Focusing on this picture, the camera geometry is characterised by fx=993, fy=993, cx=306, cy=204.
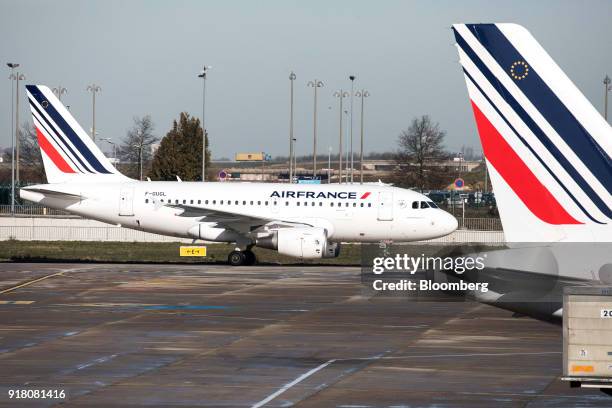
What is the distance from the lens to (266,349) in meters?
21.2

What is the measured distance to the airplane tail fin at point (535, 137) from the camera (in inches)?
425

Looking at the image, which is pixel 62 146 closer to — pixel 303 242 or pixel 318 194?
pixel 318 194

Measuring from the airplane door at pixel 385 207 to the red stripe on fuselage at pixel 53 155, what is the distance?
574 inches

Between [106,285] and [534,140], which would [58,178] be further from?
[534,140]

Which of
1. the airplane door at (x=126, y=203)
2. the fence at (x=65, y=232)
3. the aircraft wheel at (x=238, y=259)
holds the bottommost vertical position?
the aircraft wheel at (x=238, y=259)

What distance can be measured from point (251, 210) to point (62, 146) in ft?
32.5

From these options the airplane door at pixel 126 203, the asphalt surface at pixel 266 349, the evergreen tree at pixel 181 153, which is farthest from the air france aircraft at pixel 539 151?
the evergreen tree at pixel 181 153

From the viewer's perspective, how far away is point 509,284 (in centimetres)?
1119

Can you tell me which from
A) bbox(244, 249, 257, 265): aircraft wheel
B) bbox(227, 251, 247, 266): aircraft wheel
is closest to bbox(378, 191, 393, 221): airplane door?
bbox(244, 249, 257, 265): aircraft wheel

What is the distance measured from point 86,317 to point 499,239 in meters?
32.3

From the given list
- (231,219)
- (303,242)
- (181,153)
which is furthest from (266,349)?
(181,153)

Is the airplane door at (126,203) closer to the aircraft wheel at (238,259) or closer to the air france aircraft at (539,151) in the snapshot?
the aircraft wheel at (238,259)

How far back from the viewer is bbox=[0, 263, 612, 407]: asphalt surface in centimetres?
1623

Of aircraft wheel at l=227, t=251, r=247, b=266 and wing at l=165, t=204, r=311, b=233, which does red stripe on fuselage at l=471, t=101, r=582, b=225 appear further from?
aircraft wheel at l=227, t=251, r=247, b=266
